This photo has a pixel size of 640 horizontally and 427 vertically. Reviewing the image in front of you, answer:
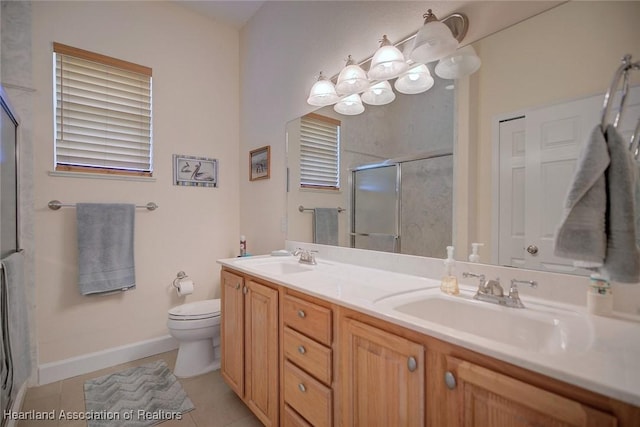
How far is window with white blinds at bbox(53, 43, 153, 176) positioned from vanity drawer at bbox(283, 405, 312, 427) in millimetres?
2089

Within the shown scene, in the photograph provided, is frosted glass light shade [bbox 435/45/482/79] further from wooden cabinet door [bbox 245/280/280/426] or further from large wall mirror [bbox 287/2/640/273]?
wooden cabinet door [bbox 245/280/280/426]

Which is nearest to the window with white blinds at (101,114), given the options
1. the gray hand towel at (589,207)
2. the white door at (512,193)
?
the white door at (512,193)

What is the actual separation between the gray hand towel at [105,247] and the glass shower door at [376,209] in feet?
5.80

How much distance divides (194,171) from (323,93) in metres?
1.47

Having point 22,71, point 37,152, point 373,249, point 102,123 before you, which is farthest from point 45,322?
point 373,249

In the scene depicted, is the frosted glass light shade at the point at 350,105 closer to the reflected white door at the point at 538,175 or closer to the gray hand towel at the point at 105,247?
the reflected white door at the point at 538,175

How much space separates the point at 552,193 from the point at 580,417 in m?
0.71

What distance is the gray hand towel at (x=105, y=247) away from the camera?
2.09 m

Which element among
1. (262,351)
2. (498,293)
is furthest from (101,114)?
(498,293)

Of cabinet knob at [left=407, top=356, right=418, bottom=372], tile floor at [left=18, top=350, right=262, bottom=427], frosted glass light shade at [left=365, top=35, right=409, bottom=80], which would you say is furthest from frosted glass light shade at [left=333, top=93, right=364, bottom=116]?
tile floor at [left=18, top=350, right=262, bottom=427]

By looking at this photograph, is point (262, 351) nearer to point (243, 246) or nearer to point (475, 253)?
point (475, 253)

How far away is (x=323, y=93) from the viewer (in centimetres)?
183

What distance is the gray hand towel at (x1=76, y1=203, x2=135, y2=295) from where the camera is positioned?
2.09m

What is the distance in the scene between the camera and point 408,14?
1.44 meters
